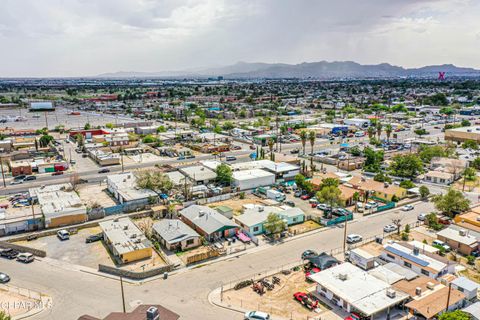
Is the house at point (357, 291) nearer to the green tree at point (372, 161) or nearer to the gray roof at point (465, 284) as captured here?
the gray roof at point (465, 284)

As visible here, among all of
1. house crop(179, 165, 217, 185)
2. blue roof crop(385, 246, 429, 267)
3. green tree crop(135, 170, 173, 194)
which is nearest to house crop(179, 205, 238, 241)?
green tree crop(135, 170, 173, 194)

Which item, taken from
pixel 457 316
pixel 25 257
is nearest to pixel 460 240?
pixel 457 316

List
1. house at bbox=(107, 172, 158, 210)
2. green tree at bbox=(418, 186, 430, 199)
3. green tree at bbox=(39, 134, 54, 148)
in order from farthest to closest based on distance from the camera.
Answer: green tree at bbox=(39, 134, 54, 148), green tree at bbox=(418, 186, 430, 199), house at bbox=(107, 172, 158, 210)

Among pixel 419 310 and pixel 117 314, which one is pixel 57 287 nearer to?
pixel 117 314

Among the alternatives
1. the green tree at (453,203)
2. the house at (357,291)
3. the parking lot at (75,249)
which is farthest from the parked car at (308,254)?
the green tree at (453,203)

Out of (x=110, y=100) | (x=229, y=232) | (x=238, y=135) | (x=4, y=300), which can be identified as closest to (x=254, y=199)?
(x=229, y=232)

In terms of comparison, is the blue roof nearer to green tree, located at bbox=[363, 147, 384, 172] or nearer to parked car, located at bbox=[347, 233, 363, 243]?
parked car, located at bbox=[347, 233, 363, 243]

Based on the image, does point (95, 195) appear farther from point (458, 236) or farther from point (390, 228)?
point (458, 236)
